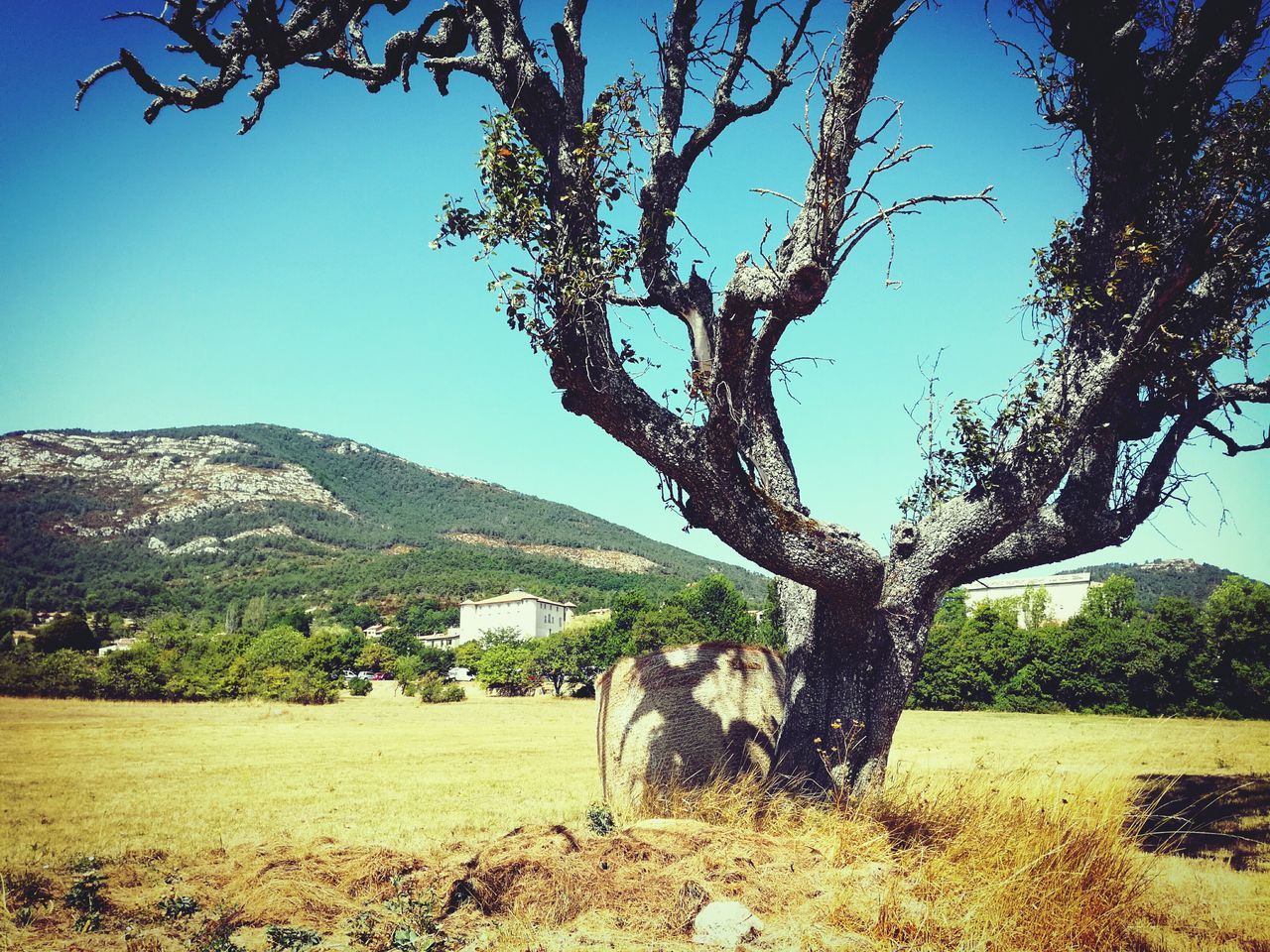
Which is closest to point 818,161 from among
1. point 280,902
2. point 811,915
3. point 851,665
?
point 851,665

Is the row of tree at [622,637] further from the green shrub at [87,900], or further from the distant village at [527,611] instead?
the green shrub at [87,900]

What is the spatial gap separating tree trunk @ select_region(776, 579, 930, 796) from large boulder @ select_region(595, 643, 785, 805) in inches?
36.3

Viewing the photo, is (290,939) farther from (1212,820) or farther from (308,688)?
(308,688)

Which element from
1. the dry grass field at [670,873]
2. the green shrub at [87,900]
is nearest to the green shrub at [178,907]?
the dry grass field at [670,873]

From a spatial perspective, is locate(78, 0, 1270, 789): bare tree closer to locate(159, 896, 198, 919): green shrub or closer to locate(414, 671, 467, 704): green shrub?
locate(159, 896, 198, 919): green shrub

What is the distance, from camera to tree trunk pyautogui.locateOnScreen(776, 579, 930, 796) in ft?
22.2

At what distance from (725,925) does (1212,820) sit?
27.9 feet

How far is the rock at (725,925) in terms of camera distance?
178 inches

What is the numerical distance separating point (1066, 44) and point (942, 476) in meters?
4.68

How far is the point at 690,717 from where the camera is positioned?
27.1ft

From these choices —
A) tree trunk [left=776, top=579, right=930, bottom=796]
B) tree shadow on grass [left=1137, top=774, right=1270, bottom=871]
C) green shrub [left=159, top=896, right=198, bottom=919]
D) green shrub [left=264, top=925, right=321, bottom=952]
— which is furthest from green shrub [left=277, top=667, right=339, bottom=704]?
green shrub [left=264, top=925, right=321, bottom=952]

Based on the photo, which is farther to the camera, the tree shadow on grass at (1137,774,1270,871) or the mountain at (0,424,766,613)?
the mountain at (0,424,766,613)

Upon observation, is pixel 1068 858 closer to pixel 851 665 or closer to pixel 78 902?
pixel 851 665

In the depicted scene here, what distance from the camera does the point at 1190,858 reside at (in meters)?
7.06
